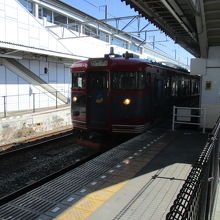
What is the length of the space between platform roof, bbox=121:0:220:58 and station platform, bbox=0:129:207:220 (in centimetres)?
361

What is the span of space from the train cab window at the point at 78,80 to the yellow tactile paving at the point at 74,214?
5520 mm

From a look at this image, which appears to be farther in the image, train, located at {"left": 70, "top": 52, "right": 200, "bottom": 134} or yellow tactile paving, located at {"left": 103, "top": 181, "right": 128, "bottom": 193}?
train, located at {"left": 70, "top": 52, "right": 200, "bottom": 134}

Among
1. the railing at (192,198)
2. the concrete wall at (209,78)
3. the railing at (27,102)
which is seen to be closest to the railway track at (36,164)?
the concrete wall at (209,78)

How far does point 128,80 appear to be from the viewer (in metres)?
8.27

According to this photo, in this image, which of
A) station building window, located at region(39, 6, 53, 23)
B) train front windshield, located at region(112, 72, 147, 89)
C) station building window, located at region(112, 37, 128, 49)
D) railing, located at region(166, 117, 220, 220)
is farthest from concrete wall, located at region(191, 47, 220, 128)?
station building window, located at region(112, 37, 128, 49)

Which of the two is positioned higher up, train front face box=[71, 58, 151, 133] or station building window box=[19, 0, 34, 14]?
station building window box=[19, 0, 34, 14]

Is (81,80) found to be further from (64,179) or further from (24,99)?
(24,99)

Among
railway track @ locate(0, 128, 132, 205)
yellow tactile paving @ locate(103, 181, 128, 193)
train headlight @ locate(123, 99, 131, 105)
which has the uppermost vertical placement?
train headlight @ locate(123, 99, 131, 105)

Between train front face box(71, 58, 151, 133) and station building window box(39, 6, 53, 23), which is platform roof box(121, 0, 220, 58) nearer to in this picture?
train front face box(71, 58, 151, 133)

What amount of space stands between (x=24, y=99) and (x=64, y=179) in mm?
12463

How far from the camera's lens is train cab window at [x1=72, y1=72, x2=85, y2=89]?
892cm

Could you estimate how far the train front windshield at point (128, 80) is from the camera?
8195mm

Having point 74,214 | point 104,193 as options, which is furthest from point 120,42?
point 74,214

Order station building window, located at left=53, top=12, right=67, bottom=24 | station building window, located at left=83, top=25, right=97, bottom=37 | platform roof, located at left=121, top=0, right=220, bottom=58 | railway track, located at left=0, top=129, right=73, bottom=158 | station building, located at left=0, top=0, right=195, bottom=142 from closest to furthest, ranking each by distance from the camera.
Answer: platform roof, located at left=121, top=0, right=220, bottom=58 → railway track, located at left=0, top=129, right=73, bottom=158 → station building, located at left=0, top=0, right=195, bottom=142 → station building window, located at left=53, top=12, right=67, bottom=24 → station building window, located at left=83, top=25, right=97, bottom=37
